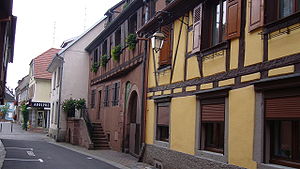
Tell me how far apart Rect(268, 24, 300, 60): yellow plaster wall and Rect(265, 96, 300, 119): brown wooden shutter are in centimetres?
86

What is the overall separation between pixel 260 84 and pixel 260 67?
1.27 ft

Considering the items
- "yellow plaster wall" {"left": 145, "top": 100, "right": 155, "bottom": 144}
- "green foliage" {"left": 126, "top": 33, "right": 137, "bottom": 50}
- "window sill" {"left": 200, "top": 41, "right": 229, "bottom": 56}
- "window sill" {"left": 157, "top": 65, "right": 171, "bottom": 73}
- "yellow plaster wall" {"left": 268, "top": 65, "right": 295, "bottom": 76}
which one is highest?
"green foliage" {"left": 126, "top": 33, "right": 137, "bottom": 50}

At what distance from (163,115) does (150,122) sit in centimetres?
144

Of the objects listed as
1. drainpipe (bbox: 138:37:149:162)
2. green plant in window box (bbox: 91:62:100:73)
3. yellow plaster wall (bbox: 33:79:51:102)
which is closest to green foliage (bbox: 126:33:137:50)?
drainpipe (bbox: 138:37:149:162)

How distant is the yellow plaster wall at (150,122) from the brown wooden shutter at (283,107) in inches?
301

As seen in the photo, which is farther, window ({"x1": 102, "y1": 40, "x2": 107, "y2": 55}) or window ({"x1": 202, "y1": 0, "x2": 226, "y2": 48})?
window ({"x1": 102, "y1": 40, "x2": 107, "y2": 55})

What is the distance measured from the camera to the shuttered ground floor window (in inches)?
298

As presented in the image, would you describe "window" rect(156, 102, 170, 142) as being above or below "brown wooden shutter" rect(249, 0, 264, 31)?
below

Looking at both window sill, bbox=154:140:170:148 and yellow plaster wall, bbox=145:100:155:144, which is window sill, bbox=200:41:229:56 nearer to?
window sill, bbox=154:140:170:148

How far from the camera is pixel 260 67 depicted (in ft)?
28.1

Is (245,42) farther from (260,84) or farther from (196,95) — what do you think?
(196,95)

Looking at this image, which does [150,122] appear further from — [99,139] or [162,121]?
[99,139]

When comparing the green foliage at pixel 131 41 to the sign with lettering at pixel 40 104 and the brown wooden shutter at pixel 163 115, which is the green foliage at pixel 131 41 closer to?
the brown wooden shutter at pixel 163 115

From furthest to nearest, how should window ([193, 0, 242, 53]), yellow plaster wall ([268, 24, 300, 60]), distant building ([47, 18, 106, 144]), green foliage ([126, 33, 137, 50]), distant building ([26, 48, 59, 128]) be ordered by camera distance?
distant building ([26, 48, 59, 128]), distant building ([47, 18, 106, 144]), green foliage ([126, 33, 137, 50]), window ([193, 0, 242, 53]), yellow plaster wall ([268, 24, 300, 60])
